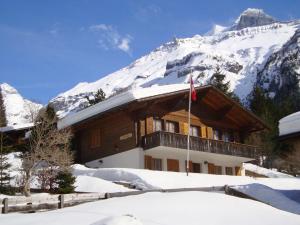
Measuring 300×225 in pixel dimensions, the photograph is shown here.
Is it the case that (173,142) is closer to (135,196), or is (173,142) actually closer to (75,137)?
(75,137)

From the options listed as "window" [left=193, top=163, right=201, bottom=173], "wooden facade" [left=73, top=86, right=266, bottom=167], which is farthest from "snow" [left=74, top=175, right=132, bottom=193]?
"window" [left=193, top=163, right=201, bottom=173]

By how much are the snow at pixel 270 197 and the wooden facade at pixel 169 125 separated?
8076 mm

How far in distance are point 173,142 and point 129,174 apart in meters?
6.24

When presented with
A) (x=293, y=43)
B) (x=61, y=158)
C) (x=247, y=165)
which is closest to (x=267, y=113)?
(x=247, y=165)

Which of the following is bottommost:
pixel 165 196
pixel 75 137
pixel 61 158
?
pixel 165 196

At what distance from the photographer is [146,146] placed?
3050 centimetres

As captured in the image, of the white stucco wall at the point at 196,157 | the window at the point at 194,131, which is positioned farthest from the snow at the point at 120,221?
the window at the point at 194,131

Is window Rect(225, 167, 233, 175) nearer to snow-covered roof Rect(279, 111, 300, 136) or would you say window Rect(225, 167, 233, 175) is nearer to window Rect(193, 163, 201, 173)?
window Rect(193, 163, 201, 173)

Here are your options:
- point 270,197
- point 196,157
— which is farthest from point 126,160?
point 270,197

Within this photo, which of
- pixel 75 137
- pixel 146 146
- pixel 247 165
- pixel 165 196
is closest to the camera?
pixel 165 196

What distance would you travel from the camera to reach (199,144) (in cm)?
3244

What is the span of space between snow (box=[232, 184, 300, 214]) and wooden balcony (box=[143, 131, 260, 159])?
7.52 m

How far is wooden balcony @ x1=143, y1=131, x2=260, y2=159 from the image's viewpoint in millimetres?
30109

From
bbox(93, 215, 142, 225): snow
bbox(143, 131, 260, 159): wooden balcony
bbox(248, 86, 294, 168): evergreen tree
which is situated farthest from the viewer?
bbox(248, 86, 294, 168): evergreen tree
